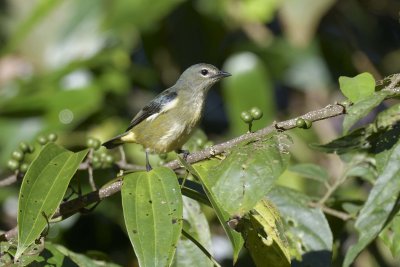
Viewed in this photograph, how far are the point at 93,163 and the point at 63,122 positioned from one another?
7.26ft

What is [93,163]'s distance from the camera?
9.43 feet

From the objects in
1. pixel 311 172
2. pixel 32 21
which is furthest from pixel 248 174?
pixel 32 21

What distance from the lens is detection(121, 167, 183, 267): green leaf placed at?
6.18 ft

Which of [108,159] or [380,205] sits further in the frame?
[108,159]

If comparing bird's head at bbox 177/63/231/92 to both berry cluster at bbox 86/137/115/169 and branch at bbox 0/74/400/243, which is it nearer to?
berry cluster at bbox 86/137/115/169

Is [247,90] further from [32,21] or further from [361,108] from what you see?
[361,108]

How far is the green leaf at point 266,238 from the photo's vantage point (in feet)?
7.45

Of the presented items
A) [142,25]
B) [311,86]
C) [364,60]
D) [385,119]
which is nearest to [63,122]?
[142,25]

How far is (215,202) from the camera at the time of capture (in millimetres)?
1979

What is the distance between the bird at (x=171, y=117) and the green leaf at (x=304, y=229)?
3.52 ft

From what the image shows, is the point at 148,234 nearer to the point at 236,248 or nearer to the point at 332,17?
the point at 236,248

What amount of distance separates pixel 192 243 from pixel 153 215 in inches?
24.2

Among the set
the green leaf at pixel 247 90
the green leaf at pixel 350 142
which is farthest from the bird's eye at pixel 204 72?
the green leaf at pixel 350 142

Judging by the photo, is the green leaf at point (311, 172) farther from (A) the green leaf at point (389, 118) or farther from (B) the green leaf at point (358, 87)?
(B) the green leaf at point (358, 87)
